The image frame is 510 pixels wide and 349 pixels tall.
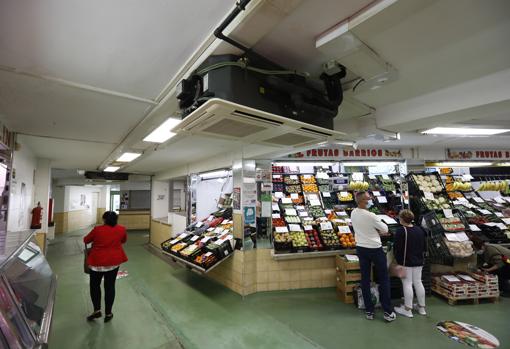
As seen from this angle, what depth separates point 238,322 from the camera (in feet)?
11.2

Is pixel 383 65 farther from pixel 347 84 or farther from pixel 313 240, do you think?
pixel 313 240

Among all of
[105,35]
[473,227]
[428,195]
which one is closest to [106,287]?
[105,35]

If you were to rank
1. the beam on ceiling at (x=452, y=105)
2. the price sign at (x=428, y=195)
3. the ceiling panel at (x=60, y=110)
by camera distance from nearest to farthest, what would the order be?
the beam on ceiling at (x=452, y=105) → the ceiling panel at (x=60, y=110) → the price sign at (x=428, y=195)

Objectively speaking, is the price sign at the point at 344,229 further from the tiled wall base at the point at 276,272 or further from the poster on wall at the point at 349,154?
the poster on wall at the point at 349,154

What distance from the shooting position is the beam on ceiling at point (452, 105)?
6.62 feet

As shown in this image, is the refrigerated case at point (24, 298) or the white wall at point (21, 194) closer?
the refrigerated case at point (24, 298)

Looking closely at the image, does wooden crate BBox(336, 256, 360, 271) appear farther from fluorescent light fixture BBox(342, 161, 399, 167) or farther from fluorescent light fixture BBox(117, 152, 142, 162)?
fluorescent light fixture BBox(117, 152, 142, 162)

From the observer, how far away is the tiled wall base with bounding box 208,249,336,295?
4.39 meters

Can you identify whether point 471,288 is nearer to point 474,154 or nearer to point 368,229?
point 368,229

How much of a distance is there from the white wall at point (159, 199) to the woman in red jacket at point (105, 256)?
5.93m

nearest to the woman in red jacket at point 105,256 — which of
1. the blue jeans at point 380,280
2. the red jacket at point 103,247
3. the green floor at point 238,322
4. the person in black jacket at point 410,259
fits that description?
the red jacket at point 103,247

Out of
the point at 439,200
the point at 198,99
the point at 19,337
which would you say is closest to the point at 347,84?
the point at 198,99

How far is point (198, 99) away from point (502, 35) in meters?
1.92

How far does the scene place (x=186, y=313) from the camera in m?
3.70
